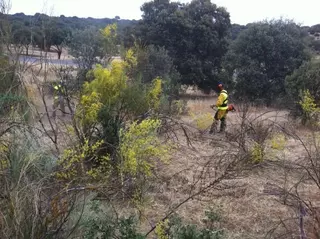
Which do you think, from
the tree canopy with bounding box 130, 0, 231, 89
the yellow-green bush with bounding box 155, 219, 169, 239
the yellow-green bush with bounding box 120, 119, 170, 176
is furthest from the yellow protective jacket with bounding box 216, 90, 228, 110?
the tree canopy with bounding box 130, 0, 231, 89

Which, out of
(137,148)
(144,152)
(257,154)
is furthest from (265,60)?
(137,148)

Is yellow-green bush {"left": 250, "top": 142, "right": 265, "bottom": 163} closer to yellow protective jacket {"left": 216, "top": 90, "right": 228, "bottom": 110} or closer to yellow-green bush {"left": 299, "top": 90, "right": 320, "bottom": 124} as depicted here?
yellow protective jacket {"left": 216, "top": 90, "right": 228, "bottom": 110}

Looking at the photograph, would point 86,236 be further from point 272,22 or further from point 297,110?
point 272,22

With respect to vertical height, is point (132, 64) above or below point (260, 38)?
below

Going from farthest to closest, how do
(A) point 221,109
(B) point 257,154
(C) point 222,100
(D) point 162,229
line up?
(A) point 221,109, (C) point 222,100, (B) point 257,154, (D) point 162,229

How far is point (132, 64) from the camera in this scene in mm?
14586

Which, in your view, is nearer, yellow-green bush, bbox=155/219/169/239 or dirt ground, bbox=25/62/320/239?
yellow-green bush, bbox=155/219/169/239

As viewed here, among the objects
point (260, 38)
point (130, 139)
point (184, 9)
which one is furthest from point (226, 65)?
point (130, 139)

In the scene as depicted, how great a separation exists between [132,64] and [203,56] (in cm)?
776

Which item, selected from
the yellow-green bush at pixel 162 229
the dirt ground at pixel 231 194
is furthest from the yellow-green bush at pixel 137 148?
the yellow-green bush at pixel 162 229

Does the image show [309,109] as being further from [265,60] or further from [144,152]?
[265,60]

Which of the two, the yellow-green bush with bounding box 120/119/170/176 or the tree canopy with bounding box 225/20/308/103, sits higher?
the tree canopy with bounding box 225/20/308/103

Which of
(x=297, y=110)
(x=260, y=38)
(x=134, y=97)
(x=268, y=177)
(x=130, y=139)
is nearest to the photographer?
(x=130, y=139)

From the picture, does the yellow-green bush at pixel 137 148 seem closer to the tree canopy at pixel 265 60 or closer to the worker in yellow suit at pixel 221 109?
the worker in yellow suit at pixel 221 109
